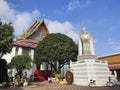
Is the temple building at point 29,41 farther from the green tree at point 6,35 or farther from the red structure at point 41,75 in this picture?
the green tree at point 6,35

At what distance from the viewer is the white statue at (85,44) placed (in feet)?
67.9

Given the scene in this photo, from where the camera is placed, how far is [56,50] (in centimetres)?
2320

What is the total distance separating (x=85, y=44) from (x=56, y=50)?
4.45 metres

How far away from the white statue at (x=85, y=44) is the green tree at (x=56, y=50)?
2.78 metres

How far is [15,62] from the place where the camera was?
19000 millimetres

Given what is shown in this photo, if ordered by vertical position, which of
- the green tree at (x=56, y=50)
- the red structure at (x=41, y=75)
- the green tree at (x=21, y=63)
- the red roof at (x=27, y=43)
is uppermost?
the red roof at (x=27, y=43)

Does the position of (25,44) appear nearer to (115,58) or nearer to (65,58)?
(65,58)

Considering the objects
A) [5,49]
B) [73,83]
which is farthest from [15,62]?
[73,83]

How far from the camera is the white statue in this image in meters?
20.7

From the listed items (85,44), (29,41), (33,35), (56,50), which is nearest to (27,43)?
(29,41)

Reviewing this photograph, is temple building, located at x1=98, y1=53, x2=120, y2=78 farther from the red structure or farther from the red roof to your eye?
the red roof

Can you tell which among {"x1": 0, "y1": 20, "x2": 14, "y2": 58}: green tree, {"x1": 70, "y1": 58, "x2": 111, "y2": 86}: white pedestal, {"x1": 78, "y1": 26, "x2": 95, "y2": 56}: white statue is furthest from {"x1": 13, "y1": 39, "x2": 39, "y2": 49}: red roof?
{"x1": 70, "y1": 58, "x2": 111, "y2": 86}: white pedestal

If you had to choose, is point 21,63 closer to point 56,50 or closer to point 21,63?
point 21,63

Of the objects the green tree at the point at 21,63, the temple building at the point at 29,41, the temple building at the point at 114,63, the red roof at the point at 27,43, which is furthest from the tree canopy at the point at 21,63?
the temple building at the point at 114,63
